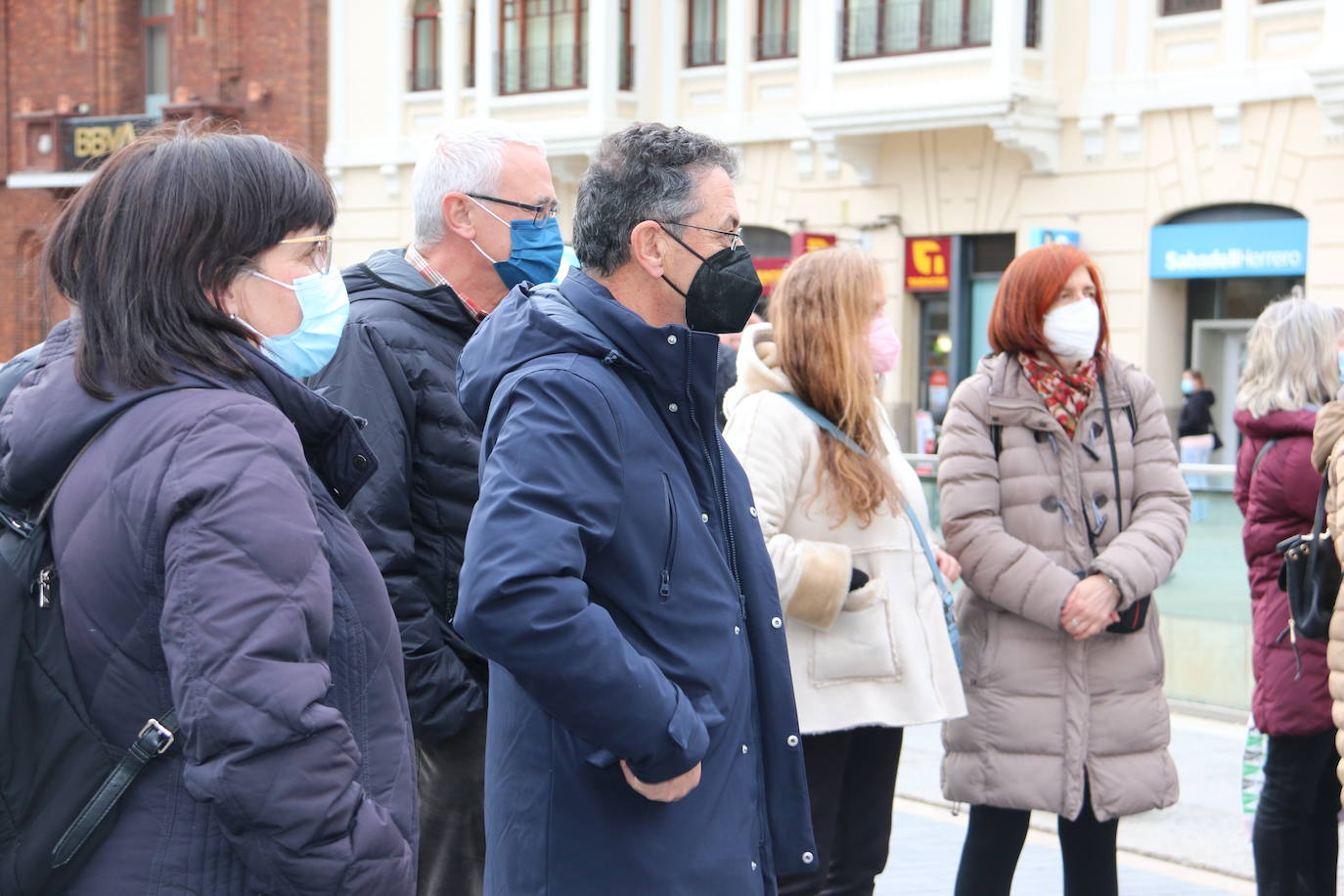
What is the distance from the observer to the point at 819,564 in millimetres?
4008

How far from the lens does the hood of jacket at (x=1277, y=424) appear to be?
473 cm

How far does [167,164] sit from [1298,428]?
3.52 m

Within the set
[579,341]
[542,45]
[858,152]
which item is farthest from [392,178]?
[579,341]

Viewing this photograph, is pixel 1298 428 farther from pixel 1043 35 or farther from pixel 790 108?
pixel 790 108

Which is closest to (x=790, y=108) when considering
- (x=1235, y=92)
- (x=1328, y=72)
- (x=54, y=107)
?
(x=1235, y=92)

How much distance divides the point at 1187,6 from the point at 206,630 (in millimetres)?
18686

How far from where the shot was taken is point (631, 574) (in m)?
2.63

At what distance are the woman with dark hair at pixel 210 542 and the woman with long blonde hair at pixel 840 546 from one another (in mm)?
1806

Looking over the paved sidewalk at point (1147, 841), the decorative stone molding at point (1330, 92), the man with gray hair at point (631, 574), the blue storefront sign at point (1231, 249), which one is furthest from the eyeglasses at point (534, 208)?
the blue storefront sign at point (1231, 249)

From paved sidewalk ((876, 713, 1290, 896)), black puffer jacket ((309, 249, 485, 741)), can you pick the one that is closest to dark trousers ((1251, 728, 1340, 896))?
paved sidewalk ((876, 713, 1290, 896))

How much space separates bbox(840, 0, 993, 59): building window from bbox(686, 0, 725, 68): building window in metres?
2.67

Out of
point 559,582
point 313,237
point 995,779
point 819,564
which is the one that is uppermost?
point 313,237

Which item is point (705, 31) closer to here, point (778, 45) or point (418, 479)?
point (778, 45)

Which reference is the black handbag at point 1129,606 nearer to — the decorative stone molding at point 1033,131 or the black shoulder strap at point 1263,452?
the black shoulder strap at point 1263,452
